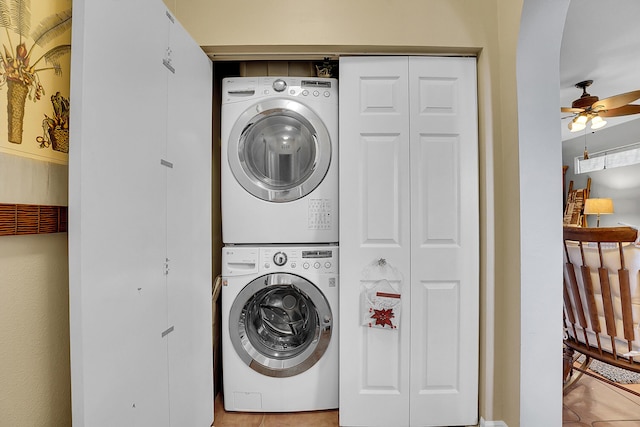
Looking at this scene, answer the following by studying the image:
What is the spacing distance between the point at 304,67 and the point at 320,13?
408mm

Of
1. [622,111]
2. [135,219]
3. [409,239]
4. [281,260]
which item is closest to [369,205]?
[409,239]

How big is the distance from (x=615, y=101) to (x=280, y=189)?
3113mm

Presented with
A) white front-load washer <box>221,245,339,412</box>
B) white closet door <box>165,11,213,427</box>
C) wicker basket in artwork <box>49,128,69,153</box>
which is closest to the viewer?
wicker basket in artwork <box>49,128,69,153</box>

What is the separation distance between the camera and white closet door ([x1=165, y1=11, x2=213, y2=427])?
1.42m

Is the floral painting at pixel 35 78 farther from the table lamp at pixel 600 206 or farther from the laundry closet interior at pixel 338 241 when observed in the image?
the table lamp at pixel 600 206

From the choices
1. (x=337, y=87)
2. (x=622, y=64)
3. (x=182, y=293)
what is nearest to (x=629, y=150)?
(x=622, y=64)

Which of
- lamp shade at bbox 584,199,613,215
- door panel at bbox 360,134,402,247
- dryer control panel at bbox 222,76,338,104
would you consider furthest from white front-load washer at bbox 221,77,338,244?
lamp shade at bbox 584,199,613,215

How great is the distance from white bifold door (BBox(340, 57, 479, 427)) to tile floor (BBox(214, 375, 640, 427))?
8.5 inches

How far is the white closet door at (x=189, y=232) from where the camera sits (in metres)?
1.42

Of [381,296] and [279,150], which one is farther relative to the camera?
[279,150]

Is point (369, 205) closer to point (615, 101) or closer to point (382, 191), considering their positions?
point (382, 191)

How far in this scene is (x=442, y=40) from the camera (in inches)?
72.8

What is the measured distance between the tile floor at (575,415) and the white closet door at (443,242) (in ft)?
1.86

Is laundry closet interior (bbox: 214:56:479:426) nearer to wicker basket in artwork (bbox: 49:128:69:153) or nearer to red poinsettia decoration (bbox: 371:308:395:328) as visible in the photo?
red poinsettia decoration (bbox: 371:308:395:328)
